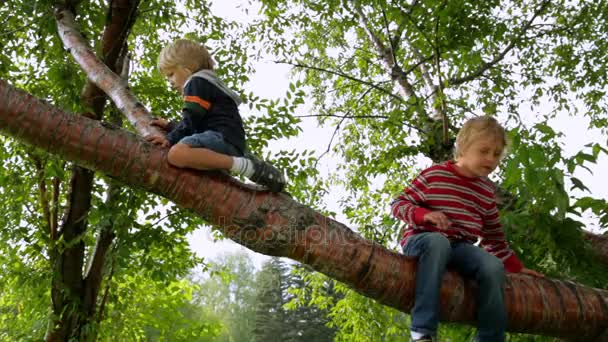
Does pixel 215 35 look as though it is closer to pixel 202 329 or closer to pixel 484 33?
pixel 484 33

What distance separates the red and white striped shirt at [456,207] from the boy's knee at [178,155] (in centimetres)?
95

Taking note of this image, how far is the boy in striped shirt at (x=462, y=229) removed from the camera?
67.9 inches

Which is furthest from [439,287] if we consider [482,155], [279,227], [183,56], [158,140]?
[183,56]

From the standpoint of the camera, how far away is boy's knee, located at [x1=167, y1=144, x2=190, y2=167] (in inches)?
71.6

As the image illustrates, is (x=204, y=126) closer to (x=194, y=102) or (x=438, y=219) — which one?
(x=194, y=102)

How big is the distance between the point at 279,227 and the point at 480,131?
1116 mm

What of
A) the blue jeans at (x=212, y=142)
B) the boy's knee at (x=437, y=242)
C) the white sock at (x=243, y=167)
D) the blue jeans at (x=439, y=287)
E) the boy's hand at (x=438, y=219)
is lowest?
the blue jeans at (x=439, y=287)

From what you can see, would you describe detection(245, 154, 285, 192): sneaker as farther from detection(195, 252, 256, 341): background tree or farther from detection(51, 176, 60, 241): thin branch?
detection(195, 252, 256, 341): background tree

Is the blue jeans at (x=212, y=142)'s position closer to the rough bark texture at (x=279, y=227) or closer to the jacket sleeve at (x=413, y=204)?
the rough bark texture at (x=279, y=227)

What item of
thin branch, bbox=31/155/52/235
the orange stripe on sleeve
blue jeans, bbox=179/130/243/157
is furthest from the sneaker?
thin branch, bbox=31/155/52/235

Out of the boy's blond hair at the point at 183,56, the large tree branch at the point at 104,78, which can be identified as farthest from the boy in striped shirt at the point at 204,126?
the large tree branch at the point at 104,78

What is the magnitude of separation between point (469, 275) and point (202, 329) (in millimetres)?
9352

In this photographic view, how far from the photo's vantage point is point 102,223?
4305 mm

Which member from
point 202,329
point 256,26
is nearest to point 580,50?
point 256,26
